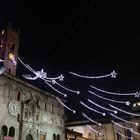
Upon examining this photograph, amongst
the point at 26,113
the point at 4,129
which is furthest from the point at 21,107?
the point at 4,129

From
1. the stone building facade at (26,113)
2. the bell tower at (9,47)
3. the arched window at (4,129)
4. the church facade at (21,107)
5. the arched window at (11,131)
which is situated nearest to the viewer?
the arched window at (4,129)

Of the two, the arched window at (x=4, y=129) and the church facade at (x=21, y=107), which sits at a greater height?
the church facade at (x=21, y=107)

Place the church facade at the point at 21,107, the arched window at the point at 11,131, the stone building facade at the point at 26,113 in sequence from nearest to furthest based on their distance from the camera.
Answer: the stone building facade at the point at 26,113, the church facade at the point at 21,107, the arched window at the point at 11,131

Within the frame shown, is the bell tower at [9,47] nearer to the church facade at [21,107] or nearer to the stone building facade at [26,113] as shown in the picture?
the church facade at [21,107]

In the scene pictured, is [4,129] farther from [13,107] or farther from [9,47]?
[9,47]

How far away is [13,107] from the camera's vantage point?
28.2 m

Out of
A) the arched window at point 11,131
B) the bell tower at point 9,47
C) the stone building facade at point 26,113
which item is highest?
the bell tower at point 9,47

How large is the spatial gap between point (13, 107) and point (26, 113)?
237cm

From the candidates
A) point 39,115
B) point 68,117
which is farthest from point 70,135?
point 39,115

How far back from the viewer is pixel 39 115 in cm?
3241

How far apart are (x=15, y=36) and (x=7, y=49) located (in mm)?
3712

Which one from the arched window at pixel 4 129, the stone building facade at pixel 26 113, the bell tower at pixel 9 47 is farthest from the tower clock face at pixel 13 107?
the bell tower at pixel 9 47

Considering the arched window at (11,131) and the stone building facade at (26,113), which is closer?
the stone building facade at (26,113)

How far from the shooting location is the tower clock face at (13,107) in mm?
27678
